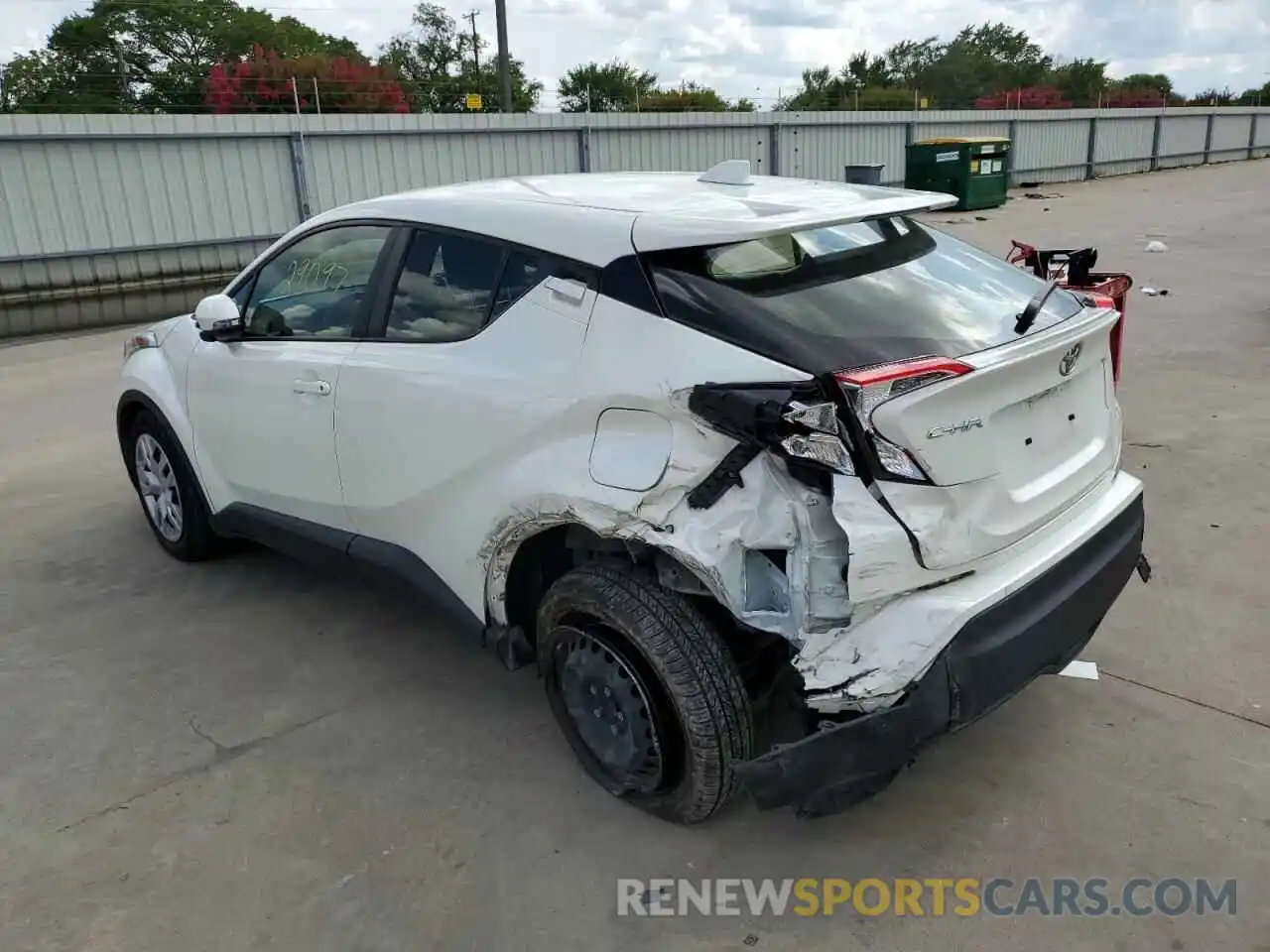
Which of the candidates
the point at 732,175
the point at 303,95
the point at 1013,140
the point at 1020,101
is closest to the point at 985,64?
the point at 1020,101

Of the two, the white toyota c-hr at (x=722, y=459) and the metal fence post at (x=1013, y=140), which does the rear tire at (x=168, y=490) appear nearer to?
the white toyota c-hr at (x=722, y=459)

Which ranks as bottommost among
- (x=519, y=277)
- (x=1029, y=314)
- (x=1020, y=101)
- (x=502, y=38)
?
(x=1029, y=314)

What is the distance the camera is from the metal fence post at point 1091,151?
2803 cm

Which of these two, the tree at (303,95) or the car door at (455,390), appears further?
the tree at (303,95)

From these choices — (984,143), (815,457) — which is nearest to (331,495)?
(815,457)

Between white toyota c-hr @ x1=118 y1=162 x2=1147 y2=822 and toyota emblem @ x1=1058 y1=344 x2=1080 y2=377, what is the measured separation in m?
0.02

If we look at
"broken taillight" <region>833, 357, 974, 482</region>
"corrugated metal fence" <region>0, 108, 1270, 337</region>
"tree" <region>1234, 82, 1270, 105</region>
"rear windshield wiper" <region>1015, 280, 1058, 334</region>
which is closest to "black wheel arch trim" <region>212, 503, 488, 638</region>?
"broken taillight" <region>833, 357, 974, 482</region>

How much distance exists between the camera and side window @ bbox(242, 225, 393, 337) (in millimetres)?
3453

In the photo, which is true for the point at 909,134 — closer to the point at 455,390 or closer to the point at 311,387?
the point at 311,387

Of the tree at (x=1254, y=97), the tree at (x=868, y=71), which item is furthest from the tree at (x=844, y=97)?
the tree at (x=1254, y=97)

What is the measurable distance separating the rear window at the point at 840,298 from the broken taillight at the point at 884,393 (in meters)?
0.08

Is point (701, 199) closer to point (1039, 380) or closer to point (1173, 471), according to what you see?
point (1039, 380)

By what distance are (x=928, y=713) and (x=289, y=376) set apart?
2.46 m

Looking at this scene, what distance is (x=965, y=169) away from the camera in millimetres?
20625
